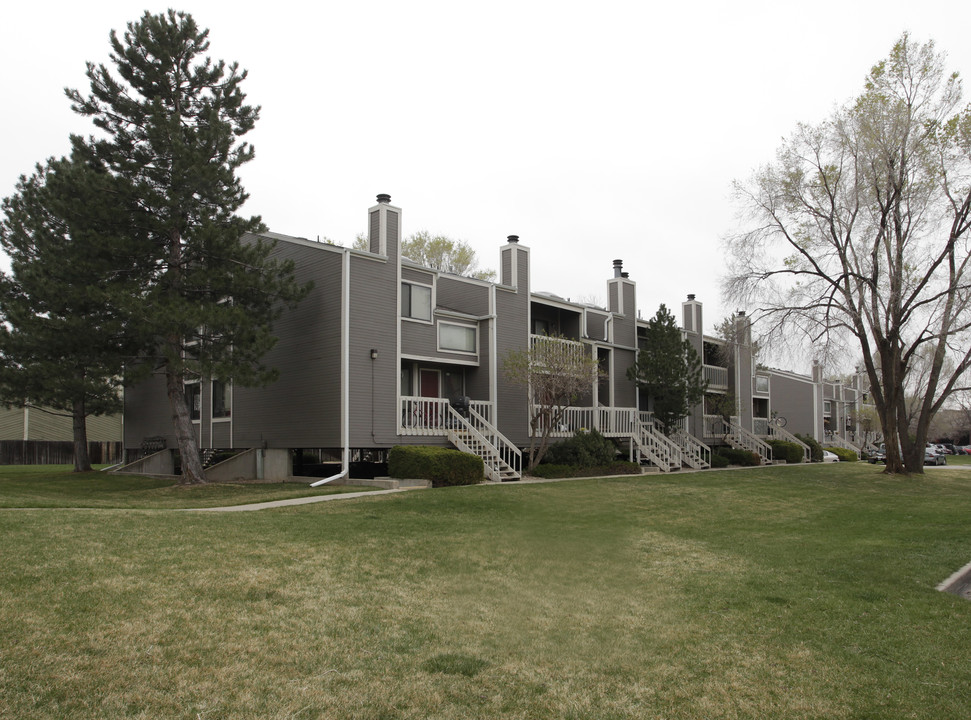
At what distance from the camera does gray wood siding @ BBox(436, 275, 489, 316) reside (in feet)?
80.7

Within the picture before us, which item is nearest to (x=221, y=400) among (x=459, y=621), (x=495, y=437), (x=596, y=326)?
(x=495, y=437)

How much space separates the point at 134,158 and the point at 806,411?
43101mm

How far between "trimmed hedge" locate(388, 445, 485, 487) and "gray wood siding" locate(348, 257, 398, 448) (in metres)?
1.28

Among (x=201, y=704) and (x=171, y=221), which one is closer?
(x=201, y=704)

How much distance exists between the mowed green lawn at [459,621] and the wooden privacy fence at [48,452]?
35554 millimetres

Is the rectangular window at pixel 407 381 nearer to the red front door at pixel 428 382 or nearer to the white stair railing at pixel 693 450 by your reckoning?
the red front door at pixel 428 382

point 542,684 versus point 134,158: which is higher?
point 134,158

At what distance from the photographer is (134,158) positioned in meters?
19.6

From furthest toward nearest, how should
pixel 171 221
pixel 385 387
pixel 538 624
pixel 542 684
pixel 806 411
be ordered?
pixel 806 411
pixel 385 387
pixel 171 221
pixel 538 624
pixel 542 684

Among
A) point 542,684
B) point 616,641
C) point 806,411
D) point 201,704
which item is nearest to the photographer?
point 201,704

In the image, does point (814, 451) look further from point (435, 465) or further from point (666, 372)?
point (435, 465)

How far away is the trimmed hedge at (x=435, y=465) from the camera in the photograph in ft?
62.2

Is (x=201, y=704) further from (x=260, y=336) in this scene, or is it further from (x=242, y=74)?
(x=242, y=74)

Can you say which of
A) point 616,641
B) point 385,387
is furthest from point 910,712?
point 385,387
